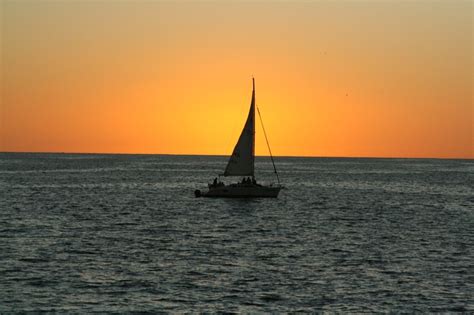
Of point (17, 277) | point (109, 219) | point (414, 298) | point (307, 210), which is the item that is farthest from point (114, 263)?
point (307, 210)

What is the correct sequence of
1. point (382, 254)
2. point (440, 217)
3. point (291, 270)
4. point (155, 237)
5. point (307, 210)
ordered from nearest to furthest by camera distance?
point (291, 270), point (382, 254), point (155, 237), point (440, 217), point (307, 210)

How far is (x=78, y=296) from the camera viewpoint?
36.8 metres

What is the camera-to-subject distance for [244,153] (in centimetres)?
9019

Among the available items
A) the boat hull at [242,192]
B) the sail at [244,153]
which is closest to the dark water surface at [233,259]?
the boat hull at [242,192]

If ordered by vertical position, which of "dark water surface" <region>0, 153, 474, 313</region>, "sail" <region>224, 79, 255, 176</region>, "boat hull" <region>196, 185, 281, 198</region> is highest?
"sail" <region>224, 79, 255, 176</region>

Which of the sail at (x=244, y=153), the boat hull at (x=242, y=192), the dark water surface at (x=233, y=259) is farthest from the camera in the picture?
the boat hull at (x=242, y=192)

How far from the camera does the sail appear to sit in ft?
296

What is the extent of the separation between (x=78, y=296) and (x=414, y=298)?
1735 cm

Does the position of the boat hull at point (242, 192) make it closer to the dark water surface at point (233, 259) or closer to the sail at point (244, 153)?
the sail at point (244, 153)

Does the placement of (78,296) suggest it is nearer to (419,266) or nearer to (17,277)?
(17,277)

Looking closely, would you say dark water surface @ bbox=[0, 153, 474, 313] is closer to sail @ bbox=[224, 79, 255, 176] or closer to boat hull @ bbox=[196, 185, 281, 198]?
boat hull @ bbox=[196, 185, 281, 198]

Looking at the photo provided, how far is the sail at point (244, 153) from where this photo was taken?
90.1 metres

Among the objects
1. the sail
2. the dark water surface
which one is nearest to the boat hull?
the sail

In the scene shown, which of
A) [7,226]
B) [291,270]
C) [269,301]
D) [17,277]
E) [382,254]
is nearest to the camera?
[269,301]
